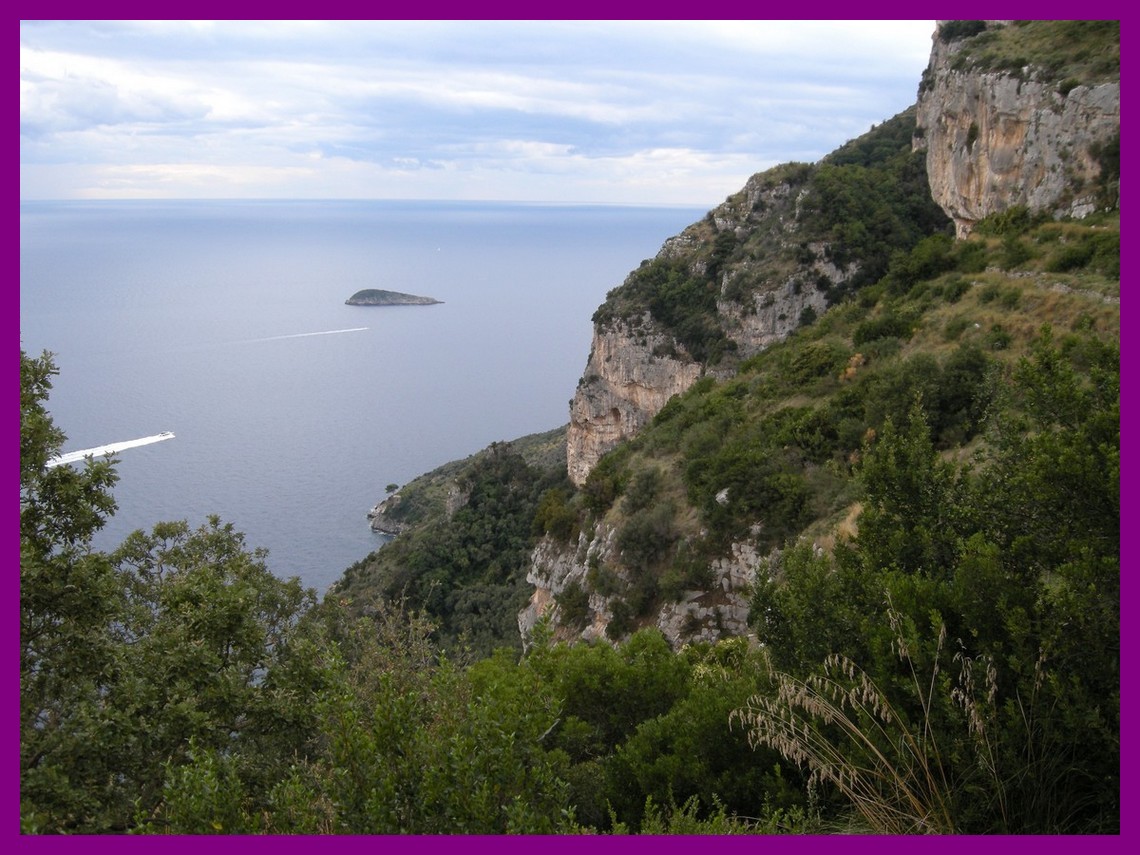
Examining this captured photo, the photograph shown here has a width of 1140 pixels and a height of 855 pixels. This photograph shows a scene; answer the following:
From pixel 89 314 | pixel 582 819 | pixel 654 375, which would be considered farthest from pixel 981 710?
pixel 89 314

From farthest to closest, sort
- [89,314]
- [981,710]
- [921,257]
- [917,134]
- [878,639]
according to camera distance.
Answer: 1. [89,314]
2. [917,134]
3. [921,257]
4. [878,639]
5. [981,710]

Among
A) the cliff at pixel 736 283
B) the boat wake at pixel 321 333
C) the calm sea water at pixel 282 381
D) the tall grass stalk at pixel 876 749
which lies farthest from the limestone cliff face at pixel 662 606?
the boat wake at pixel 321 333

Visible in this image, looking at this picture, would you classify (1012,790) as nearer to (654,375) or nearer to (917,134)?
(654,375)

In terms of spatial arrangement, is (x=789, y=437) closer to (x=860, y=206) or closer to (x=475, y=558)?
(x=475, y=558)

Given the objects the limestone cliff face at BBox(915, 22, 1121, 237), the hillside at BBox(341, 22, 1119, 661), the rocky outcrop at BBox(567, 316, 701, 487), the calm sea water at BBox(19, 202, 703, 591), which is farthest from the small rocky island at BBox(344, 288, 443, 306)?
the limestone cliff face at BBox(915, 22, 1121, 237)

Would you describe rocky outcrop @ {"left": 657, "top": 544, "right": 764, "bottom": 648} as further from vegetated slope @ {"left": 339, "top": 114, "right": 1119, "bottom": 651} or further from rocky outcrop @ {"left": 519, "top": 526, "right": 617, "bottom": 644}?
rocky outcrop @ {"left": 519, "top": 526, "right": 617, "bottom": 644}

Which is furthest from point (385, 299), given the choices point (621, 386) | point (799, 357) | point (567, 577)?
point (567, 577)
